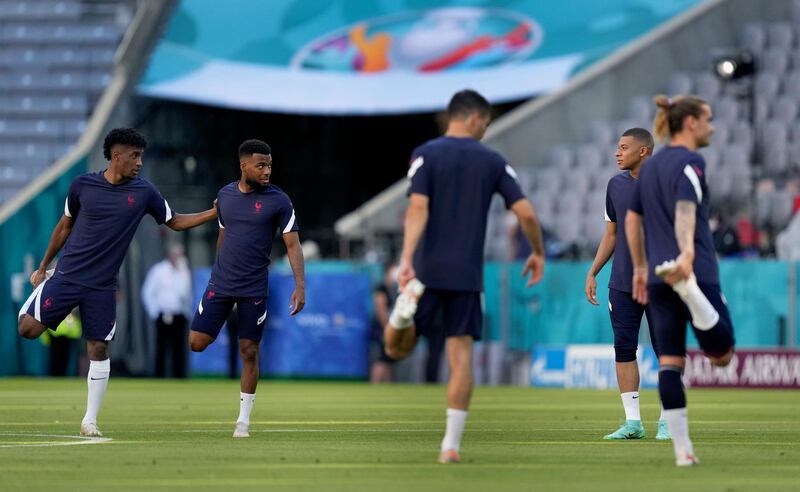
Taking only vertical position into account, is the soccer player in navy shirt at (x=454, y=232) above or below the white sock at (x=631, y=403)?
above

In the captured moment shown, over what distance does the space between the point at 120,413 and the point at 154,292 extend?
12370mm

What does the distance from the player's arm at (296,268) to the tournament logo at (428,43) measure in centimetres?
2174

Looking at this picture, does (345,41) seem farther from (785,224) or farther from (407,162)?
(785,224)

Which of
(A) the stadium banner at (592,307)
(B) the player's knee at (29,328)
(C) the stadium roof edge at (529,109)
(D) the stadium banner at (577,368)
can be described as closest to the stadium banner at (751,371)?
(A) the stadium banner at (592,307)

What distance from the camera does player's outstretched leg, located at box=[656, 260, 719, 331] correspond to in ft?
36.0

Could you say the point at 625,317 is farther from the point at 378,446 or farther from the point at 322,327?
the point at 322,327

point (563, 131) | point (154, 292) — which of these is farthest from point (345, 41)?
point (154, 292)

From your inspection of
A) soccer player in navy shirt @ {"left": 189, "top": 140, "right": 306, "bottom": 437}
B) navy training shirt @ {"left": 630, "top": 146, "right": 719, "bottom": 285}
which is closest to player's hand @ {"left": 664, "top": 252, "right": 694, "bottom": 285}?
navy training shirt @ {"left": 630, "top": 146, "right": 719, "bottom": 285}

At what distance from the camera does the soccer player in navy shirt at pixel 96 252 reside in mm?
14734

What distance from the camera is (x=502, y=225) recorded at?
33.2m

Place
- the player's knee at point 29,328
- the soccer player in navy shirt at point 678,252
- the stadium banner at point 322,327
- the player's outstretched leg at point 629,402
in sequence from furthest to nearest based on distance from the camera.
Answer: the stadium banner at point 322,327, the player's knee at point 29,328, the player's outstretched leg at point 629,402, the soccer player in navy shirt at point 678,252

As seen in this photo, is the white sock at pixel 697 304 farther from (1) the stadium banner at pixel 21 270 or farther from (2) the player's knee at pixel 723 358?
(1) the stadium banner at pixel 21 270

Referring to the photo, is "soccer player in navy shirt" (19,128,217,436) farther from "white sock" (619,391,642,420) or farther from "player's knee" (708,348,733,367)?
"player's knee" (708,348,733,367)

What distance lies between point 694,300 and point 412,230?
1782 millimetres
